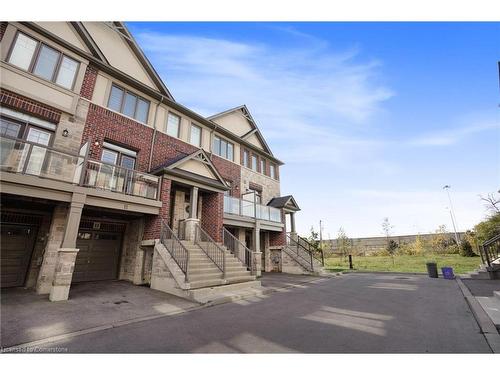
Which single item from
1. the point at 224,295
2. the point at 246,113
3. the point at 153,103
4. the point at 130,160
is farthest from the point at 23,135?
the point at 246,113

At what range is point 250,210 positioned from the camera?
50.2ft

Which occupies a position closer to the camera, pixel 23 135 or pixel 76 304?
pixel 76 304

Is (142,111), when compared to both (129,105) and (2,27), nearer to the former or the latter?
(129,105)

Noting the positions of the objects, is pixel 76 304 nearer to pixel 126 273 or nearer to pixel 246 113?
pixel 126 273

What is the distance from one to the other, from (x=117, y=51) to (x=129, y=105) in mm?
2912

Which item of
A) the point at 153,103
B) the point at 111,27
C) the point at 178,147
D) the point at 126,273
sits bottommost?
the point at 126,273

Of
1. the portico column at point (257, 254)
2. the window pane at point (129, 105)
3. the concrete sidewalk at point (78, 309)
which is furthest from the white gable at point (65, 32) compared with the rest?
the portico column at point (257, 254)

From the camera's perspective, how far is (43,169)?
7230mm

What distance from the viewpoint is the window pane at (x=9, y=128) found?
805cm

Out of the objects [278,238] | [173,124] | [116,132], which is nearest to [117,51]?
[173,124]

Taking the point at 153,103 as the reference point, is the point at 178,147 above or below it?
below

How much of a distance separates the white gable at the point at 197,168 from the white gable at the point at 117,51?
5007 mm

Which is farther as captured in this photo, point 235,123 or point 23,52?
point 235,123

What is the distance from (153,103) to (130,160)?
3.66 meters
